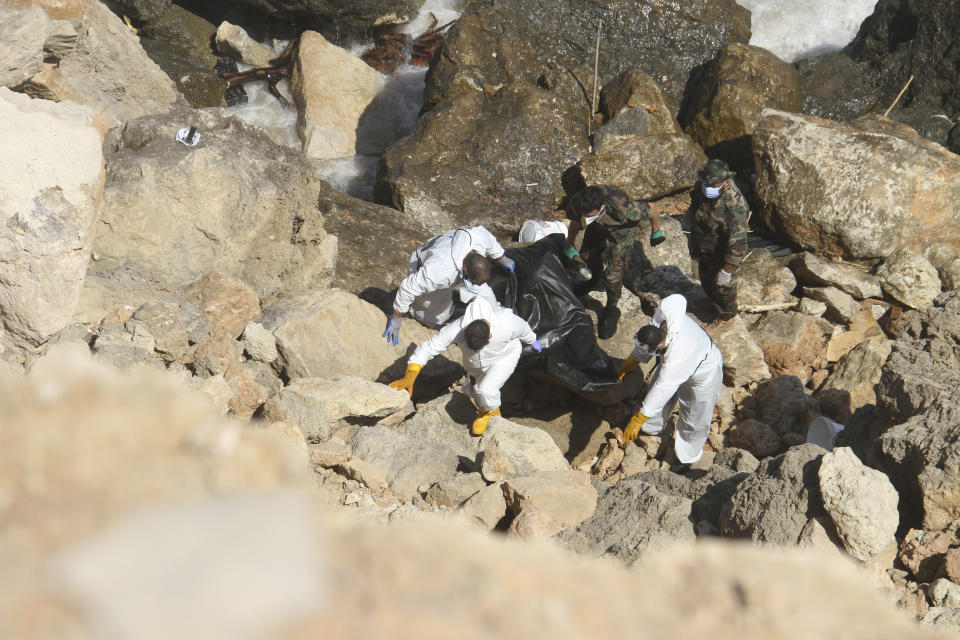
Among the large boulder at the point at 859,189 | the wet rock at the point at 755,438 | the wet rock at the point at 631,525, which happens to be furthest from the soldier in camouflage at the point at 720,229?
the wet rock at the point at 631,525

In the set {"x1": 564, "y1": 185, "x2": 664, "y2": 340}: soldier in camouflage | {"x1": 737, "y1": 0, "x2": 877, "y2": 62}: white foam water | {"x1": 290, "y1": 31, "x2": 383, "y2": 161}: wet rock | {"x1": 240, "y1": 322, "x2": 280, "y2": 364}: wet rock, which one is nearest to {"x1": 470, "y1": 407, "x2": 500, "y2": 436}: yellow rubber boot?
{"x1": 240, "y1": 322, "x2": 280, "y2": 364}: wet rock

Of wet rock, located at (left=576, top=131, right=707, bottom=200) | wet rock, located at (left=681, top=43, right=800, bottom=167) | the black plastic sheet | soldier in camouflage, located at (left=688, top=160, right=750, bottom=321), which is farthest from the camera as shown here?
wet rock, located at (left=681, top=43, right=800, bottom=167)

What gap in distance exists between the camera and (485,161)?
853cm

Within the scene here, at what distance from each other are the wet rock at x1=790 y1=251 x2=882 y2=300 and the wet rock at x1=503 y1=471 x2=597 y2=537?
14.4 feet

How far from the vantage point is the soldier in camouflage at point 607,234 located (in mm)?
6062

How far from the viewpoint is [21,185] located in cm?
396

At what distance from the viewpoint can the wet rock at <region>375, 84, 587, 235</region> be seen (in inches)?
326

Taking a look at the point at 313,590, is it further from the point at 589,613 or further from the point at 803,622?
the point at 803,622

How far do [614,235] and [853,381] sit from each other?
2347 mm

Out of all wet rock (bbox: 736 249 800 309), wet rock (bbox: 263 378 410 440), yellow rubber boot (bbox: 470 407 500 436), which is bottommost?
yellow rubber boot (bbox: 470 407 500 436)

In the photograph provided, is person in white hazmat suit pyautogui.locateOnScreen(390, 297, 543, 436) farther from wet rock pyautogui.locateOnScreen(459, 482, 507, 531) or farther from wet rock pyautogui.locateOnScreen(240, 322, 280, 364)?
wet rock pyautogui.locateOnScreen(459, 482, 507, 531)

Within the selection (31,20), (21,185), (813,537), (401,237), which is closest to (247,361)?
(21,185)

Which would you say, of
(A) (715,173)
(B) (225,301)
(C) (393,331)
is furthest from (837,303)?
(B) (225,301)

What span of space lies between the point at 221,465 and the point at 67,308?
3.91 m
